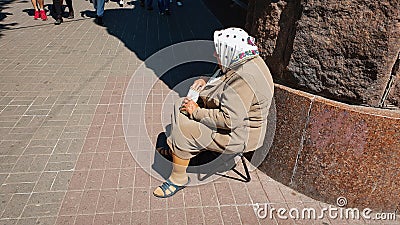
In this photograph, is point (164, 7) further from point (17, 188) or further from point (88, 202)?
point (88, 202)

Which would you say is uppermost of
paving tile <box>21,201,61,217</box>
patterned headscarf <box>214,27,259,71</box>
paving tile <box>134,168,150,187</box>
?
patterned headscarf <box>214,27,259,71</box>

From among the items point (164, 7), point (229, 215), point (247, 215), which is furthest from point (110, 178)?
point (164, 7)

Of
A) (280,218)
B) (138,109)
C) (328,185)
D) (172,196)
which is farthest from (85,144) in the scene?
(328,185)

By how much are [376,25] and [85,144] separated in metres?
3.22

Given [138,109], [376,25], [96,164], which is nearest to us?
[376,25]

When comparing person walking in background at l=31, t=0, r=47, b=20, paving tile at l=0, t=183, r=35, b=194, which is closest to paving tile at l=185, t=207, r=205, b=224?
paving tile at l=0, t=183, r=35, b=194

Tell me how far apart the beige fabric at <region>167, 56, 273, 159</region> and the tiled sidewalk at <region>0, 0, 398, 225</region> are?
0.56 metres

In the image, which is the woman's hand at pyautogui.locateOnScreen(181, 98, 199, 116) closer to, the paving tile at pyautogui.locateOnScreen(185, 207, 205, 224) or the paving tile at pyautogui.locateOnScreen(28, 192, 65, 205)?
the paving tile at pyautogui.locateOnScreen(185, 207, 205, 224)

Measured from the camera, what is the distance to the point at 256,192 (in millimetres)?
3270

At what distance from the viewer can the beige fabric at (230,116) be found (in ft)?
8.73

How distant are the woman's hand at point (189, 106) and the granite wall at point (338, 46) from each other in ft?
2.96

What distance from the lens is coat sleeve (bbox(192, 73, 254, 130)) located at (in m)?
2.64

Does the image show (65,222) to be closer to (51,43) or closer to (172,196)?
(172,196)

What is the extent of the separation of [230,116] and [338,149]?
1032 millimetres
